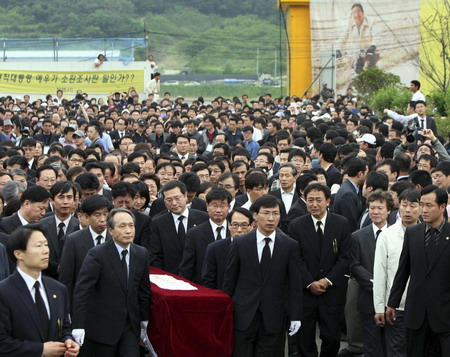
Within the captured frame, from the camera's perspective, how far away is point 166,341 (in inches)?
283

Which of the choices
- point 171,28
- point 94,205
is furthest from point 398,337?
point 171,28

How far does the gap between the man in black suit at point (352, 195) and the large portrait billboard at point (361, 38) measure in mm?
25591

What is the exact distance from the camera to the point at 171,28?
7675 cm

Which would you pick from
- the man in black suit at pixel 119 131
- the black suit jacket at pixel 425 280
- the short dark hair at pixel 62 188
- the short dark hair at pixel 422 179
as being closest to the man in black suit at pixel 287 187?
the short dark hair at pixel 422 179

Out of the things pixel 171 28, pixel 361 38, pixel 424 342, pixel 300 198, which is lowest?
pixel 424 342

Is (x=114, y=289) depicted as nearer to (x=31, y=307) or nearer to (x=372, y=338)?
(x=31, y=307)

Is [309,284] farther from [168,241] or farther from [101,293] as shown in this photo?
[101,293]

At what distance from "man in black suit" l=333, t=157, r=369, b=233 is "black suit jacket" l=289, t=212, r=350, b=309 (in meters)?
1.16

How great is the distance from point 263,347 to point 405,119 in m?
8.31

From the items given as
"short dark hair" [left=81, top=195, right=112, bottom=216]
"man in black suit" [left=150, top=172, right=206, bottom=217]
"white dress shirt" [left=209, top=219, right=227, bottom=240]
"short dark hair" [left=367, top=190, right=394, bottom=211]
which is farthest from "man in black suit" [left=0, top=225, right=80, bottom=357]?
Result: "man in black suit" [left=150, top=172, right=206, bottom=217]

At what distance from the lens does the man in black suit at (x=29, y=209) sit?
8.09 meters

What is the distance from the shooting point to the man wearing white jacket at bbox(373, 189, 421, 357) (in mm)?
7641

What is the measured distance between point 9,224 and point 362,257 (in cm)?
313

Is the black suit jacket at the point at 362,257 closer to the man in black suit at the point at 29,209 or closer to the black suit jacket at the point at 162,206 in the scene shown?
the black suit jacket at the point at 162,206
